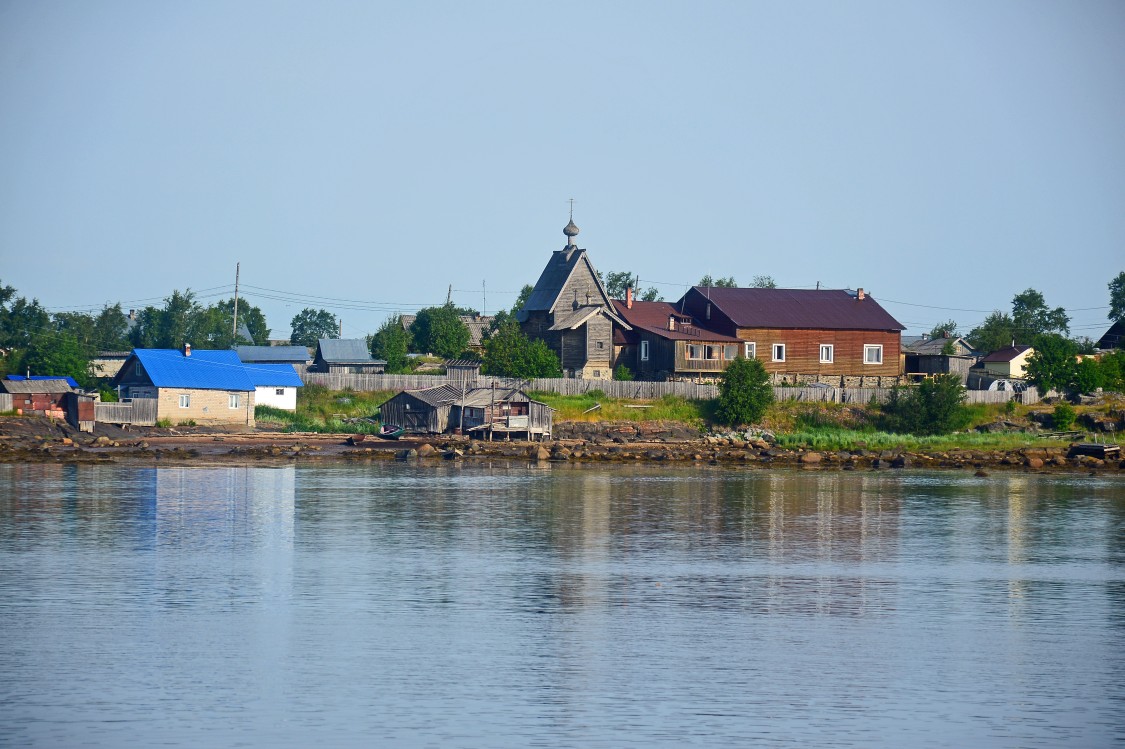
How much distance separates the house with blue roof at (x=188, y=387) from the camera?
65.3 meters

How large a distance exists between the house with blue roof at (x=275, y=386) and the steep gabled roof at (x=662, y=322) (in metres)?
20.8

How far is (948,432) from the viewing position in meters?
70.2

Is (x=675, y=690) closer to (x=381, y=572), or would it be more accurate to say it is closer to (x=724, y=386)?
(x=381, y=572)

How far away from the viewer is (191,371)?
67125mm

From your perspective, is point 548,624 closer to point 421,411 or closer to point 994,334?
point 421,411

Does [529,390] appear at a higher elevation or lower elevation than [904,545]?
higher

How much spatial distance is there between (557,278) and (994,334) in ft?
145

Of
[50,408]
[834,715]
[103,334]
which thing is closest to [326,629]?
[834,715]

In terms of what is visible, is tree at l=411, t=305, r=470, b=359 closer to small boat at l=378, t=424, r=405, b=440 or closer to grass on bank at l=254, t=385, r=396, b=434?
grass on bank at l=254, t=385, r=396, b=434

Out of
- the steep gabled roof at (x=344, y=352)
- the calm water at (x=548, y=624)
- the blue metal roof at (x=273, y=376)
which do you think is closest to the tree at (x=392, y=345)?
the steep gabled roof at (x=344, y=352)

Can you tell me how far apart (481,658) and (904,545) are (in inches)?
713

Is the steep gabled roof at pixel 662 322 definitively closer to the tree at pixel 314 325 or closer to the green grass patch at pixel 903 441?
the green grass patch at pixel 903 441

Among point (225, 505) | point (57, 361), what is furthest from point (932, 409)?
point (57, 361)

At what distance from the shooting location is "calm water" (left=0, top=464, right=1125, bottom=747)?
1681 cm
